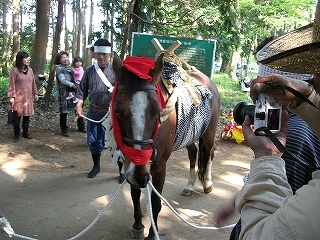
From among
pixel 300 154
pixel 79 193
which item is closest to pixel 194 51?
pixel 79 193

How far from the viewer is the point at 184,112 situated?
11.4ft

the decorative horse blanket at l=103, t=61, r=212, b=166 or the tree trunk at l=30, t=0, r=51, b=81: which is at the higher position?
the tree trunk at l=30, t=0, r=51, b=81

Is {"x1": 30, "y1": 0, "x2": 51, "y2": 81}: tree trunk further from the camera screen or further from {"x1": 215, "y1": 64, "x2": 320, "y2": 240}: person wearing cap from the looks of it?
the camera screen

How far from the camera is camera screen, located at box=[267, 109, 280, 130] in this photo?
117 centimetres

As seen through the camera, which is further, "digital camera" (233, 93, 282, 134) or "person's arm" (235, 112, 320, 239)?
"digital camera" (233, 93, 282, 134)

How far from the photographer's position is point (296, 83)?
4.36 feet

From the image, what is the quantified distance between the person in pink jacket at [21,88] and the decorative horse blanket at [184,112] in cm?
399

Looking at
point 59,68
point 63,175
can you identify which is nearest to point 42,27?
point 59,68

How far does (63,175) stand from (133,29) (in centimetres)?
447

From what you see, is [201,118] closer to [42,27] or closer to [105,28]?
[105,28]

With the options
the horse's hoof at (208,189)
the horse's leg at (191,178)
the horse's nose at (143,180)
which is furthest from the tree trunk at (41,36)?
the horse's nose at (143,180)

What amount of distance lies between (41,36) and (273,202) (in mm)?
9586

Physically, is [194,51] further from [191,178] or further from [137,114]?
[137,114]

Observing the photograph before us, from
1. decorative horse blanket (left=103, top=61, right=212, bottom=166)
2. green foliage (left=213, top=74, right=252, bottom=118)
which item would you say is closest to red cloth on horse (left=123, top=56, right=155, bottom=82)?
decorative horse blanket (left=103, top=61, right=212, bottom=166)
